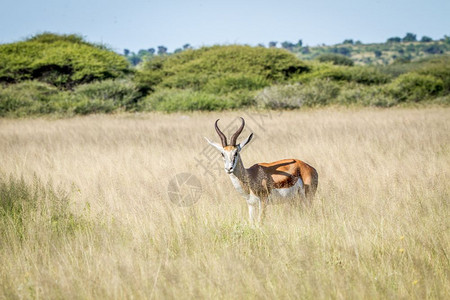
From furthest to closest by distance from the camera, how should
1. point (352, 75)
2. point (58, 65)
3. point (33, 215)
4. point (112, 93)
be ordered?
point (352, 75)
point (58, 65)
point (112, 93)
point (33, 215)

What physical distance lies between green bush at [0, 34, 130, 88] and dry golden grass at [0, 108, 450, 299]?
829 inches

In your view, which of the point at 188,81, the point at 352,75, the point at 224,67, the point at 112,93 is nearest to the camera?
the point at 112,93

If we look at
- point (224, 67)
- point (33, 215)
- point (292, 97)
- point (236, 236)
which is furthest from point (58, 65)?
point (236, 236)

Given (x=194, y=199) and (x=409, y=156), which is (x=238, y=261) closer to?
(x=194, y=199)

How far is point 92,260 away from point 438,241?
3.07 meters

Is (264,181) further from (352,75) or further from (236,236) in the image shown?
(352,75)

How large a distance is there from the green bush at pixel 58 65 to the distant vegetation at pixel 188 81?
0.07 metres

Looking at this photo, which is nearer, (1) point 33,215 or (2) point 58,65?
(1) point 33,215

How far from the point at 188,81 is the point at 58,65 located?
883 cm

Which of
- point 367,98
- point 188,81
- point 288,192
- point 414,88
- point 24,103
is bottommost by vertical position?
point 288,192

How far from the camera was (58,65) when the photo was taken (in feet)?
93.3

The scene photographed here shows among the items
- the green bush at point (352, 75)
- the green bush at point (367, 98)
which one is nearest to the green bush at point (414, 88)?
the green bush at point (367, 98)

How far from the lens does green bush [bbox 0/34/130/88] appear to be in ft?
92.3

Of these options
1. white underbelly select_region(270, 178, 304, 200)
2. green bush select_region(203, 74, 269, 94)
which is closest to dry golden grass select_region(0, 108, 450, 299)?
white underbelly select_region(270, 178, 304, 200)
